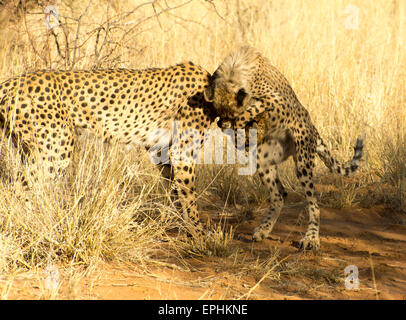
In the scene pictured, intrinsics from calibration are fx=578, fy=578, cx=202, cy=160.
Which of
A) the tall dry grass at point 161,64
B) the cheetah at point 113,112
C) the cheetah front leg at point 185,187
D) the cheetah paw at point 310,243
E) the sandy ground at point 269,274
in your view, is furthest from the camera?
the cheetah front leg at point 185,187

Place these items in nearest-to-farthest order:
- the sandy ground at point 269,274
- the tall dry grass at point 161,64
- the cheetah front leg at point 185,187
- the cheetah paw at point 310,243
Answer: the sandy ground at point 269,274, the tall dry grass at point 161,64, the cheetah paw at point 310,243, the cheetah front leg at point 185,187

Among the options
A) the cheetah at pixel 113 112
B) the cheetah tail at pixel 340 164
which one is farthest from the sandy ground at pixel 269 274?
the cheetah at pixel 113 112

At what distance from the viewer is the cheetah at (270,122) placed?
4.00 meters

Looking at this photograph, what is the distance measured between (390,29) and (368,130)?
8.67 ft

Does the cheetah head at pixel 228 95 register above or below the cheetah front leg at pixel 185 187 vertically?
above

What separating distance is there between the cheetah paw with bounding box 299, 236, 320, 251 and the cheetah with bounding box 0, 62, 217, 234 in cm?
73

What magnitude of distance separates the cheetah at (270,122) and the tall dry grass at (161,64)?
2.06 feet

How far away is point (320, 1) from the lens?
805 centimetres

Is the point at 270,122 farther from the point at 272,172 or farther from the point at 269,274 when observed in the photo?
the point at 269,274

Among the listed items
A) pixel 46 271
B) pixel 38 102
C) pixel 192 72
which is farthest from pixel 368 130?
pixel 46 271

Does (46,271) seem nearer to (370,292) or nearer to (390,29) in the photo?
(370,292)

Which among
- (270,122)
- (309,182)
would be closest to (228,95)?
(270,122)

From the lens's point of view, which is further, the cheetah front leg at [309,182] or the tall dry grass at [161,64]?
the cheetah front leg at [309,182]

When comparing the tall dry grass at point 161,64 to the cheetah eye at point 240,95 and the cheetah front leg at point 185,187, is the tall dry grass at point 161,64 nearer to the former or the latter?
the cheetah front leg at point 185,187
